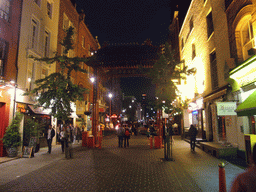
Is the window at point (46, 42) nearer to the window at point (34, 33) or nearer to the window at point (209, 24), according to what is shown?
the window at point (34, 33)

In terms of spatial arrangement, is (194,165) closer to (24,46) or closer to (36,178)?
(36,178)

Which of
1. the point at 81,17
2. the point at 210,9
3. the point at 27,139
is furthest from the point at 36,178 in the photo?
the point at 81,17

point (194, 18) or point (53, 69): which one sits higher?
point (194, 18)

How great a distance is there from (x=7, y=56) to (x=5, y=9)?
3020 millimetres

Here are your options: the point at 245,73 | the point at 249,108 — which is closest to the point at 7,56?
the point at 249,108

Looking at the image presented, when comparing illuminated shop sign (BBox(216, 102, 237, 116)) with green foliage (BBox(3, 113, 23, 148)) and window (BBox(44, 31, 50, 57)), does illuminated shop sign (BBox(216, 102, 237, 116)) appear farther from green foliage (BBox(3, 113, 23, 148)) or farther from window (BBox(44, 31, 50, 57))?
window (BBox(44, 31, 50, 57))

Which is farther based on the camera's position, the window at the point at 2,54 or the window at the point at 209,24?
the window at the point at 209,24

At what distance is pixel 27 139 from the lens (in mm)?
12406

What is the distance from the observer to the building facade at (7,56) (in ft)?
38.7

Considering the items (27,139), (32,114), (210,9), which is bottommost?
(27,139)

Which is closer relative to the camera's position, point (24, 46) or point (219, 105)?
point (219, 105)

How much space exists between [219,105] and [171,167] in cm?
393

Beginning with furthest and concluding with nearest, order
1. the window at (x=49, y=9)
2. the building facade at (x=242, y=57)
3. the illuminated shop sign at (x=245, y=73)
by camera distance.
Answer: the window at (x=49, y=9), the building facade at (x=242, y=57), the illuminated shop sign at (x=245, y=73)

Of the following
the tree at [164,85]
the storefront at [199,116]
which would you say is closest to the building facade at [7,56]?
the tree at [164,85]
